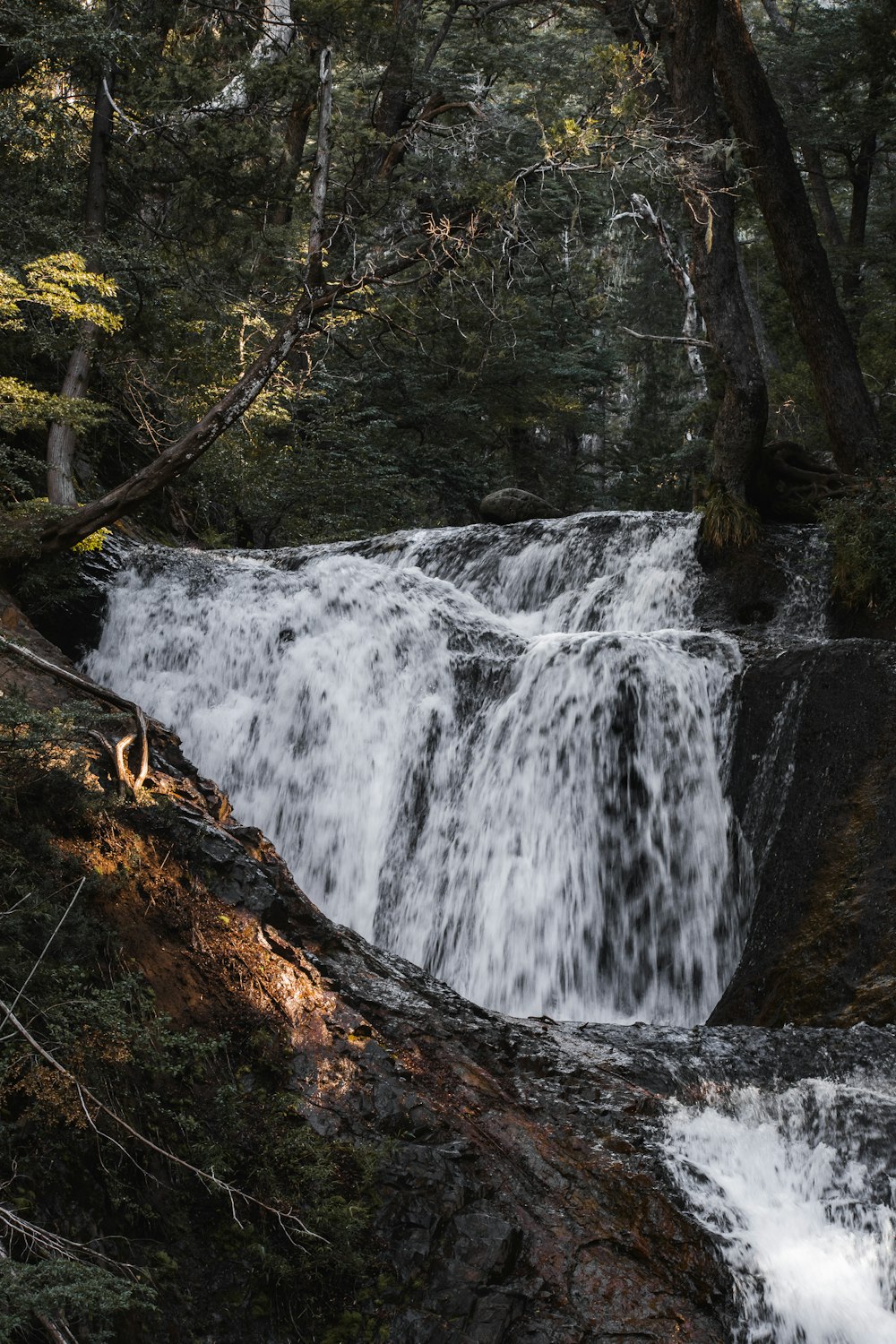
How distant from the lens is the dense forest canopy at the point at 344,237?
9156mm

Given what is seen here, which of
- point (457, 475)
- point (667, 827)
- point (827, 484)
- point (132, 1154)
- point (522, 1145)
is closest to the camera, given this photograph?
point (132, 1154)

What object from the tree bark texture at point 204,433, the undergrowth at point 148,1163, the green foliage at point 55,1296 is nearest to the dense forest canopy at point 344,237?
the tree bark texture at point 204,433

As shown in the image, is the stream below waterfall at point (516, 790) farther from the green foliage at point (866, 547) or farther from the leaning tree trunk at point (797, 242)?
the leaning tree trunk at point (797, 242)

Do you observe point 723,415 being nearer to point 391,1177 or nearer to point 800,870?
Result: point 800,870

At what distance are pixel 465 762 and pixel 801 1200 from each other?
5106 mm

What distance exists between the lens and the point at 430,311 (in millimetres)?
19125

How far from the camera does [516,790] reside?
823 centimetres

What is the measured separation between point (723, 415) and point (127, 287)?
7293 millimetres

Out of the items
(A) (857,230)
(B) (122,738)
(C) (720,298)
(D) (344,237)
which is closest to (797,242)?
(C) (720,298)

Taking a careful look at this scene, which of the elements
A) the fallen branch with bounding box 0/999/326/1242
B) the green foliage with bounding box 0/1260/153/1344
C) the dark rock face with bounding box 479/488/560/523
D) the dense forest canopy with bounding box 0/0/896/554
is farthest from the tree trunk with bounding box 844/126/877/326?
the green foliage with bounding box 0/1260/153/1344

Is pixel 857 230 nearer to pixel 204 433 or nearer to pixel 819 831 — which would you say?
pixel 204 433

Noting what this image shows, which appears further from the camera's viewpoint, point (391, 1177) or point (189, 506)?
point (189, 506)

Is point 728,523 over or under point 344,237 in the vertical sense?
under

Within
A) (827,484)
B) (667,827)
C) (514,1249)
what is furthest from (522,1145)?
(827,484)
